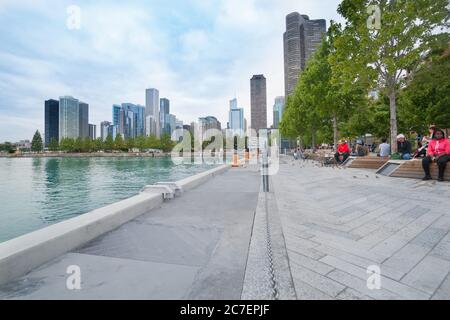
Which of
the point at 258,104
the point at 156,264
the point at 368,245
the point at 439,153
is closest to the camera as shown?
the point at 156,264

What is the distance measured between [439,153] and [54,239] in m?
10.5

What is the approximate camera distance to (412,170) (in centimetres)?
916

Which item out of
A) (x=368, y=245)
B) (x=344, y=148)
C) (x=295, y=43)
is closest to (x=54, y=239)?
(x=368, y=245)

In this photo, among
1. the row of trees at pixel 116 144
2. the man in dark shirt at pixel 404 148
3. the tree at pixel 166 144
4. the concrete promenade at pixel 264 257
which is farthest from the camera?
the tree at pixel 166 144

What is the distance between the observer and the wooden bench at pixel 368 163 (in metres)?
13.0

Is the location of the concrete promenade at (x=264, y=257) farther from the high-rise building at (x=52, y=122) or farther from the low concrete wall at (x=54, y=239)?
the high-rise building at (x=52, y=122)

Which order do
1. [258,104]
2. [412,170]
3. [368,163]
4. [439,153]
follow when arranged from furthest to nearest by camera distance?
[258,104]
[368,163]
[412,170]
[439,153]

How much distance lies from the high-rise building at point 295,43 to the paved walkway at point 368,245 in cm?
12941

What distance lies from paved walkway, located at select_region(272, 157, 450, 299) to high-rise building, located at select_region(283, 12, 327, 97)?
129414 mm

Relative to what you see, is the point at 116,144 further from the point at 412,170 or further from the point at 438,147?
the point at 438,147

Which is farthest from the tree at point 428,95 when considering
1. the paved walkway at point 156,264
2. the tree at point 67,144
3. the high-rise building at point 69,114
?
the tree at point 67,144

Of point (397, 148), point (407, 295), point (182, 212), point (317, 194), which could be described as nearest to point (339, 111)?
point (397, 148)

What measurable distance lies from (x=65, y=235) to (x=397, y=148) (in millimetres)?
16022
